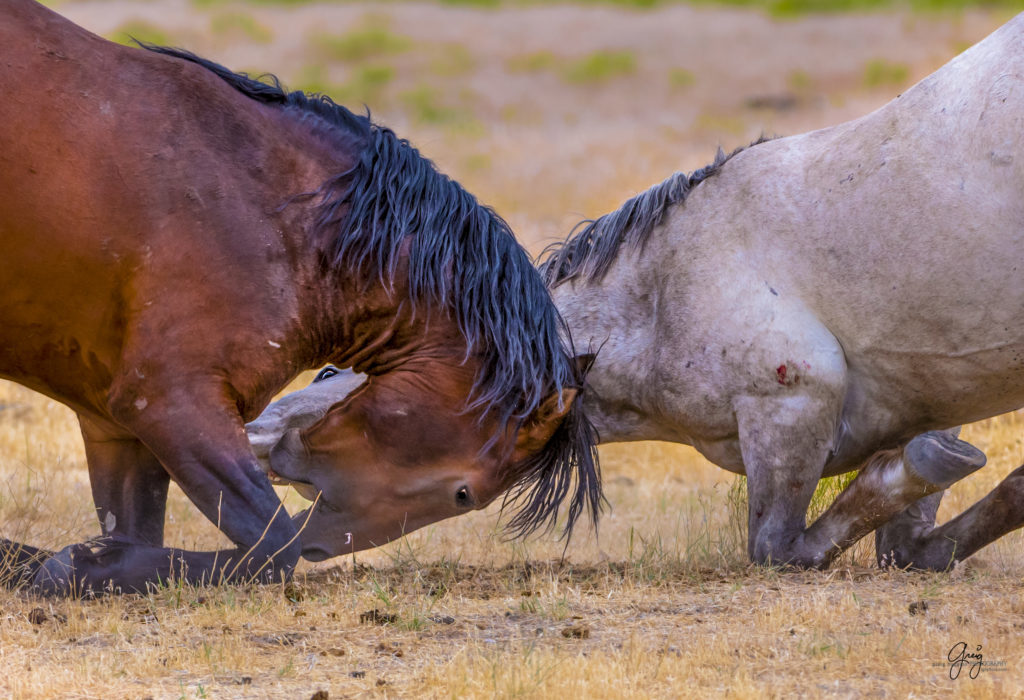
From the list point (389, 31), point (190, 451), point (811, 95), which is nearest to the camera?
point (190, 451)

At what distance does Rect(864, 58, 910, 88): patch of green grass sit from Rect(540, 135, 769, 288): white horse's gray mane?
17706mm

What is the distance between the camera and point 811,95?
71.9ft

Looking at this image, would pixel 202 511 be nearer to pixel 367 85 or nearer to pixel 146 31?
pixel 367 85

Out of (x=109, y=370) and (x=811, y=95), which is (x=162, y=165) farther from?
(x=811, y=95)

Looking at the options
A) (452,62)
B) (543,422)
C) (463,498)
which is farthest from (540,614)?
(452,62)

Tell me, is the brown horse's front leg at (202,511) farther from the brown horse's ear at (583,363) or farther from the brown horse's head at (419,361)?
the brown horse's ear at (583,363)

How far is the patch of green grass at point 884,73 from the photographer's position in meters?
21.8

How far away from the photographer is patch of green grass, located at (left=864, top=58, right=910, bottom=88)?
2183cm

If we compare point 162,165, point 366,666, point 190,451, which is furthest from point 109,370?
point 366,666

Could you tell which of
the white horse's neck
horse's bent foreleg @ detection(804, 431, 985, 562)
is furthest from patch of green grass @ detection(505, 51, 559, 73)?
horse's bent foreleg @ detection(804, 431, 985, 562)

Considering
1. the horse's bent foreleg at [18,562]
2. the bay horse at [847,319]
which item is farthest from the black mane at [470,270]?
the horse's bent foreleg at [18,562]

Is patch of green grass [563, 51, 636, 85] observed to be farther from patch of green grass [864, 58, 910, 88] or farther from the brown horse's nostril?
the brown horse's nostril

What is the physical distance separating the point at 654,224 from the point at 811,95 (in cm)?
1782

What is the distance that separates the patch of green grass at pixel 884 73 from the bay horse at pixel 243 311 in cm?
1894
